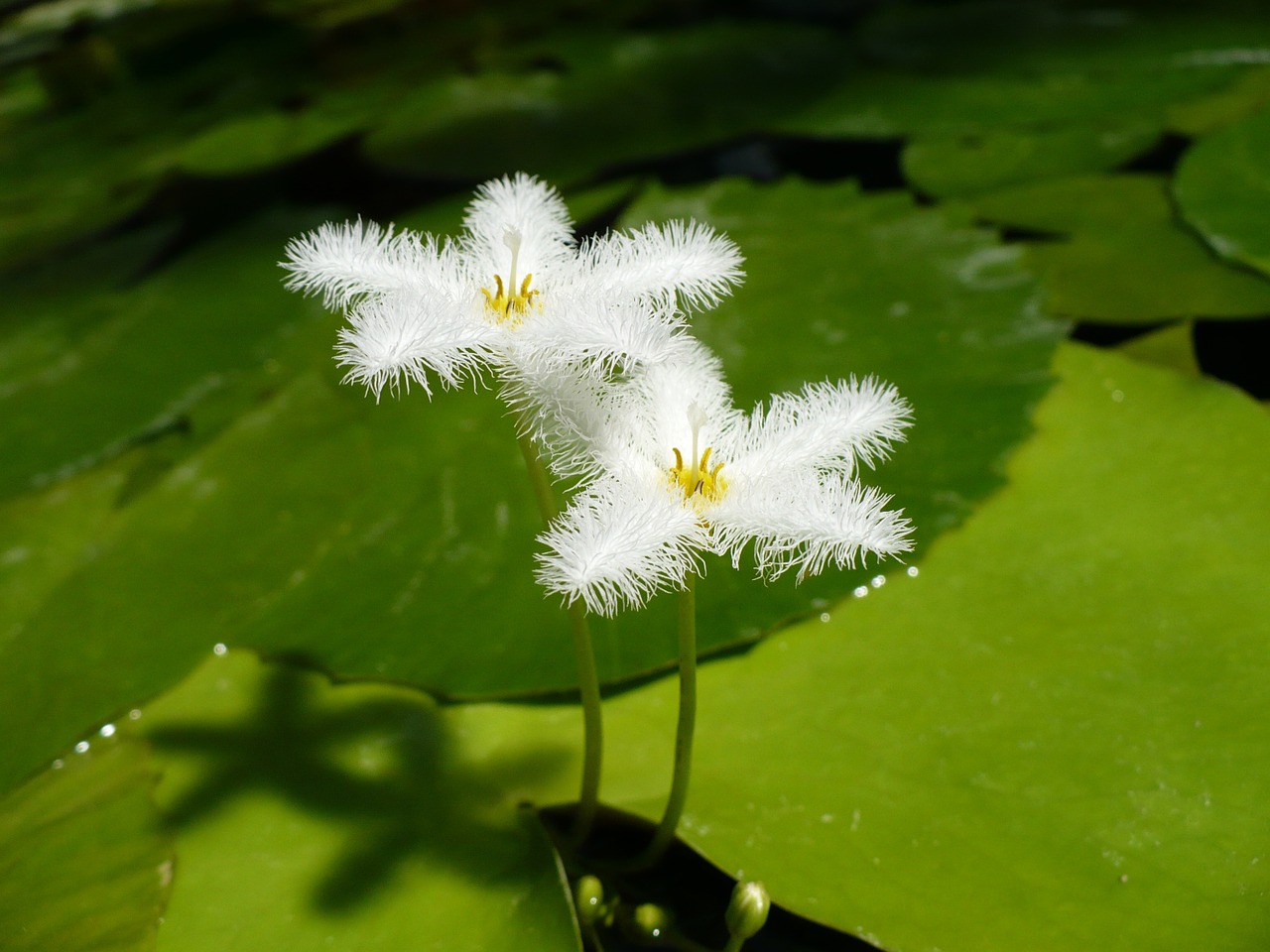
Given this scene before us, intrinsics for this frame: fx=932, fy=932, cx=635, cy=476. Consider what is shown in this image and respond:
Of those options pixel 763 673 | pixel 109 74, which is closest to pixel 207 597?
pixel 763 673

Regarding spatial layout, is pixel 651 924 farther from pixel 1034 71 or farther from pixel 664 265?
pixel 1034 71

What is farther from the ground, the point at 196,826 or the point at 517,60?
the point at 517,60

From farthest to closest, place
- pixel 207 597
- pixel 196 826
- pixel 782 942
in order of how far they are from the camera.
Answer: pixel 207 597
pixel 196 826
pixel 782 942

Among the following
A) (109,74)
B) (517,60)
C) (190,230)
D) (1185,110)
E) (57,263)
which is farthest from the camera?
(109,74)

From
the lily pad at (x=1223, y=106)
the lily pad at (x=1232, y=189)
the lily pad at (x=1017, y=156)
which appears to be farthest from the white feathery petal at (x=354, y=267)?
the lily pad at (x=1223, y=106)

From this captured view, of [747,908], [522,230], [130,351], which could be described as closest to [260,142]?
[130,351]

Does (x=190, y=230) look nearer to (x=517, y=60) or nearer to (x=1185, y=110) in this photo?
(x=517, y=60)

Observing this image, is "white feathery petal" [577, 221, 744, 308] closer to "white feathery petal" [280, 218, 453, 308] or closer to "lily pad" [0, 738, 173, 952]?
"white feathery petal" [280, 218, 453, 308]
